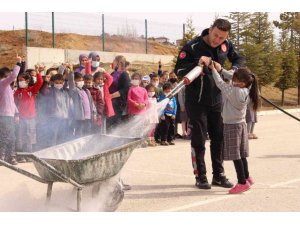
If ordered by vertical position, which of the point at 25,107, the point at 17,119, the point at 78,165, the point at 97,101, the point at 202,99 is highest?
the point at 202,99

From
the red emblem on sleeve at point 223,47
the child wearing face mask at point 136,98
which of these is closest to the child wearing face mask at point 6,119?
the child wearing face mask at point 136,98

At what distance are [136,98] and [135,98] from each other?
1.0 inches

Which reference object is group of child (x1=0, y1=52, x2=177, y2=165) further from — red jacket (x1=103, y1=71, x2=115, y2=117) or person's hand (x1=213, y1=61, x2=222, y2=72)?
person's hand (x1=213, y1=61, x2=222, y2=72)

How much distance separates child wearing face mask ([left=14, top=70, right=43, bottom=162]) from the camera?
32.0 feet

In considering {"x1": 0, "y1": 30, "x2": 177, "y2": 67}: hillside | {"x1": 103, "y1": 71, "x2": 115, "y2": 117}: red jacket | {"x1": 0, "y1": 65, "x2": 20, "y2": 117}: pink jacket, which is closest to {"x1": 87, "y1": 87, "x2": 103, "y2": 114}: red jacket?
{"x1": 103, "y1": 71, "x2": 115, "y2": 117}: red jacket

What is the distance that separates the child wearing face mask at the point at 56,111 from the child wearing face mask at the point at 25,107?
203 millimetres

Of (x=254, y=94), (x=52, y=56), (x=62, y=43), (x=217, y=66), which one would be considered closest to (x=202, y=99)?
(x=217, y=66)

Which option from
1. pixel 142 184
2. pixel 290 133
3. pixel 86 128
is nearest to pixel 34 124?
pixel 86 128

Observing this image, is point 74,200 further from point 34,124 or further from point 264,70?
point 264,70

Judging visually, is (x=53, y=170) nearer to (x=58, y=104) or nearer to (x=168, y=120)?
(x=58, y=104)

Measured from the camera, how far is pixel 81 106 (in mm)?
9430

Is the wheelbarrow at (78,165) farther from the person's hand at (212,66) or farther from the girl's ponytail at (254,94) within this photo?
the girl's ponytail at (254,94)

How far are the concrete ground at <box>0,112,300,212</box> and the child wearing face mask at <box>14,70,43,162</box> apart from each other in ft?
2.37

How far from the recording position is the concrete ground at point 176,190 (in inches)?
226
